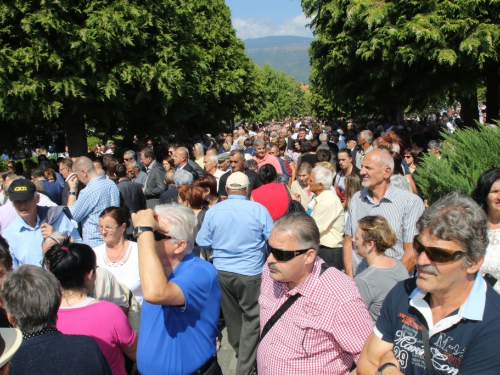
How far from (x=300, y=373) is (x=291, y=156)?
34.6ft

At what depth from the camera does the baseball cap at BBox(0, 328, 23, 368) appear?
1.56m

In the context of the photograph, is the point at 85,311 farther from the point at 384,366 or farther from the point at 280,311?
the point at 384,366

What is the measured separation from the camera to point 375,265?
354cm

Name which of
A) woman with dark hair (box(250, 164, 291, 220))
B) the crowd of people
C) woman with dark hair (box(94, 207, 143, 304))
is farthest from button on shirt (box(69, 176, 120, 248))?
woman with dark hair (box(250, 164, 291, 220))

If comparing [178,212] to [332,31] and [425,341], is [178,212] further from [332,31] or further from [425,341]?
[332,31]

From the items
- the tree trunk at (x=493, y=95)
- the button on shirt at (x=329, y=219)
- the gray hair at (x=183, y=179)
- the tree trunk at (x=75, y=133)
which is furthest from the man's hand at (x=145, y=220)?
the tree trunk at (x=493, y=95)

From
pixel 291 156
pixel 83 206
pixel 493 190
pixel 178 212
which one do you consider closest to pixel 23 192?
pixel 83 206

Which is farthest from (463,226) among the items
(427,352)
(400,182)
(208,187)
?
(208,187)

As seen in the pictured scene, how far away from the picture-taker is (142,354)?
286 centimetres

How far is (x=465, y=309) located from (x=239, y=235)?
118 inches

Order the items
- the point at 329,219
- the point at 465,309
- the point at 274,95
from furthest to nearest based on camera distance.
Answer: the point at 274,95 < the point at 329,219 < the point at 465,309

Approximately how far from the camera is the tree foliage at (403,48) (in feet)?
35.2

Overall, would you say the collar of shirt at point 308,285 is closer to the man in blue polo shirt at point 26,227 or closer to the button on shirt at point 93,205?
the man in blue polo shirt at point 26,227

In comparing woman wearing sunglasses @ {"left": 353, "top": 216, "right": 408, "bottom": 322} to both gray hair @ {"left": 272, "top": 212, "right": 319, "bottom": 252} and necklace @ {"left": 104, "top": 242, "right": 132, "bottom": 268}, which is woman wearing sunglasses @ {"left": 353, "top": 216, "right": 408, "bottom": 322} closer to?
gray hair @ {"left": 272, "top": 212, "right": 319, "bottom": 252}
